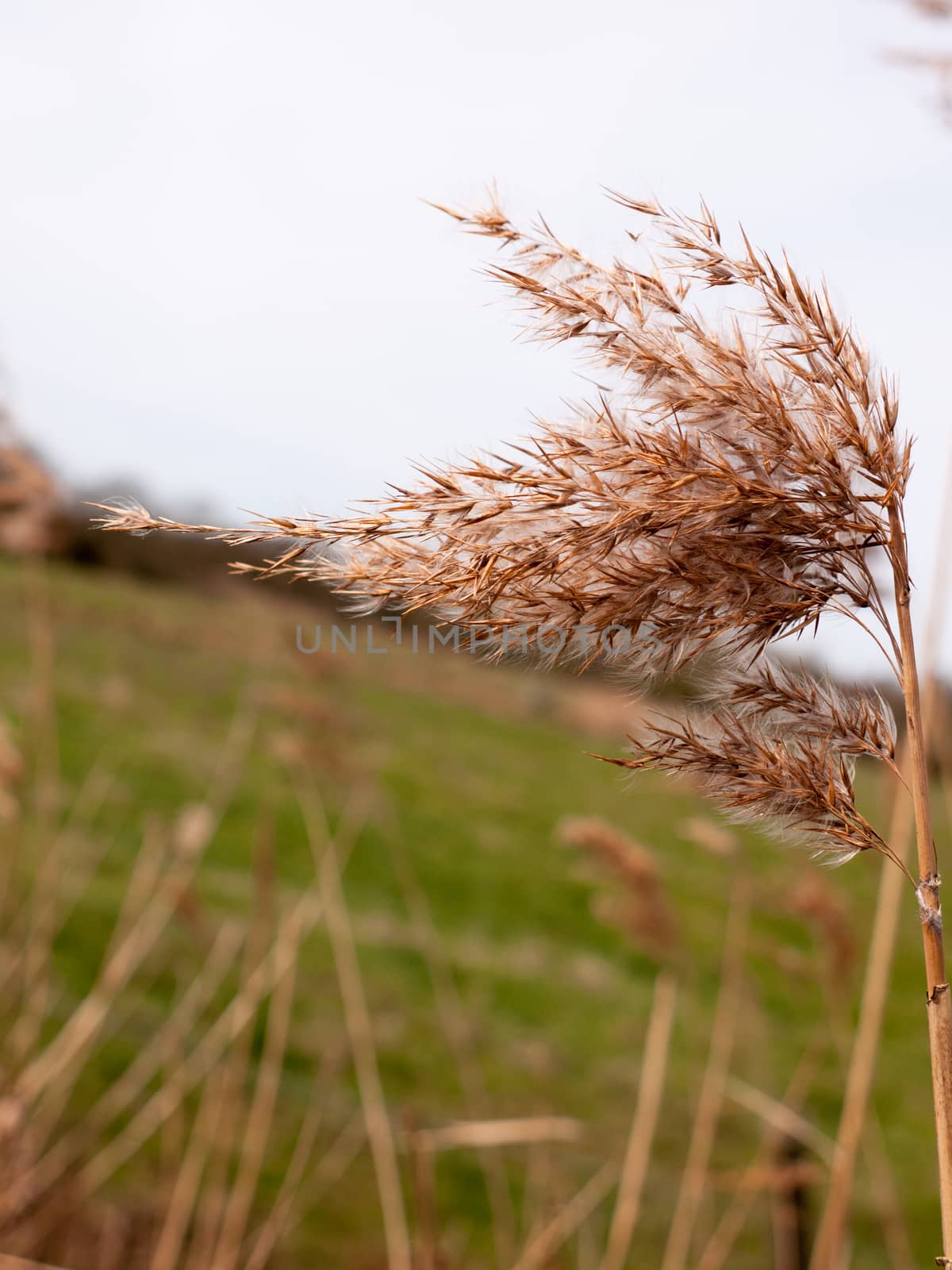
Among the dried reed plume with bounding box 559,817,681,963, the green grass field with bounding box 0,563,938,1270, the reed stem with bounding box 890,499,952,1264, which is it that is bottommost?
the green grass field with bounding box 0,563,938,1270

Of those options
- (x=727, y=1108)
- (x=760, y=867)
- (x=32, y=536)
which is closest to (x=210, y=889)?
(x=727, y=1108)

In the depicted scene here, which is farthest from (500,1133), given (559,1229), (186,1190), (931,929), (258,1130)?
(931,929)

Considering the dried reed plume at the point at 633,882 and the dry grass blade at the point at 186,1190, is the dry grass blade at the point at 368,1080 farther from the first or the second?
the dried reed plume at the point at 633,882

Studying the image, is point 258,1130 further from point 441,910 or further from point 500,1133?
point 441,910

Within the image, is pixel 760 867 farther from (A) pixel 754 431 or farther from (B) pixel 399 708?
Result: (A) pixel 754 431

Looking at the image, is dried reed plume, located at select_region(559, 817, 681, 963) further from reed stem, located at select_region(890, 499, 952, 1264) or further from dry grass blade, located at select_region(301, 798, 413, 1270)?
reed stem, located at select_region(890, 499, 952, 1264)

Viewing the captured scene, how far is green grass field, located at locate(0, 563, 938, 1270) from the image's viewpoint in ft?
11.7

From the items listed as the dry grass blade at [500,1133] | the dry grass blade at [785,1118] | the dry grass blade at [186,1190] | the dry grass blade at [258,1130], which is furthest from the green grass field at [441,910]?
the dry grass blade at [186,1190]

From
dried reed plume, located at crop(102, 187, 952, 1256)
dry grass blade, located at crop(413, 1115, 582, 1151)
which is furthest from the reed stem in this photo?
dry grass blade, located at crop(413, 1115, 582, 1151)

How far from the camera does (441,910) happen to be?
7.86 metres

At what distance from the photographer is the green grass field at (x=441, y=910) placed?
358cm

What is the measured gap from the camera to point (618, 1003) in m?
6.76

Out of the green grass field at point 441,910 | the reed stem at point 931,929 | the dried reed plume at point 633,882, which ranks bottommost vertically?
the green grass field at point 441,910

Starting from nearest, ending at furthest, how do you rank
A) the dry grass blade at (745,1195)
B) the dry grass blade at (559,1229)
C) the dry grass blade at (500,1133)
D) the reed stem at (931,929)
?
the reed stem at (931,929) → the dry grass blade at (500,1133) → the dry grass blade at (559,1229) → the dry grass blade at (745,1195)
